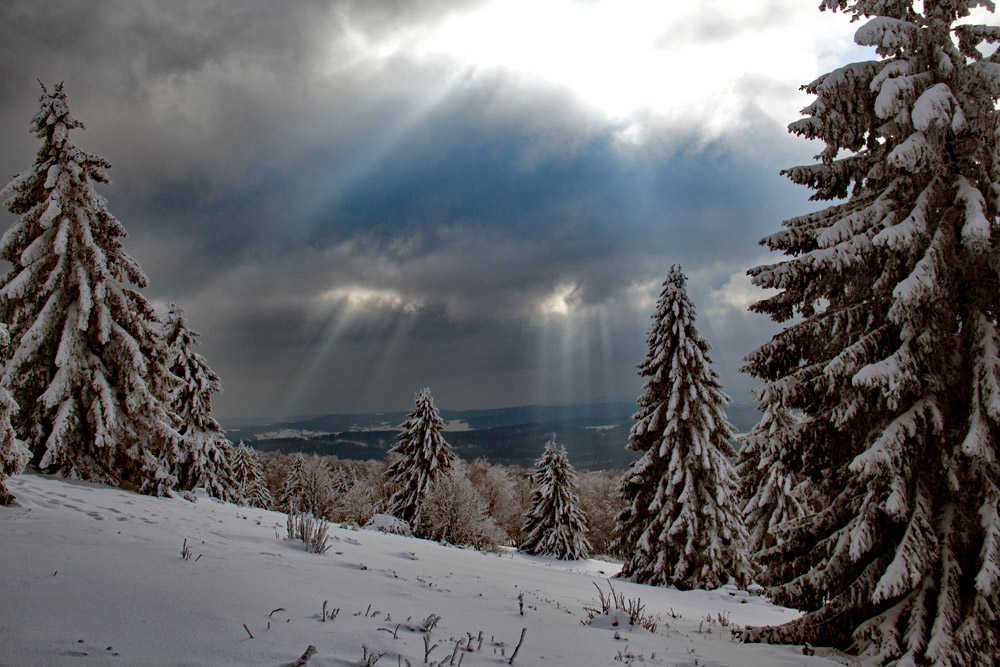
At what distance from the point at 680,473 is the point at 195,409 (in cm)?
2327

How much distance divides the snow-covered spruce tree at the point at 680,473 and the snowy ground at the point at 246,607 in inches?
501

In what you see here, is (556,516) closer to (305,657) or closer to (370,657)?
(370,657)

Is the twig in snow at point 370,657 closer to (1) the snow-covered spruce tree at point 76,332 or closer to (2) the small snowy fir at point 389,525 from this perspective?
(1) the snow-covered spruce tree at point 76,332

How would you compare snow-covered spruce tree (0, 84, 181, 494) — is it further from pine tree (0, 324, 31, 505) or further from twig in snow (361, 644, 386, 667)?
twig in snow (361, 644, 386, 667)

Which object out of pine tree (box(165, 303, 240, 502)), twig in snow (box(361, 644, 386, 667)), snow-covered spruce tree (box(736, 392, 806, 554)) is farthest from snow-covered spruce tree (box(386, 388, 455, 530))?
twig in snow (box(361, 644, 386, 667))

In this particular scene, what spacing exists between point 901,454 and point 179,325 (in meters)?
28.8

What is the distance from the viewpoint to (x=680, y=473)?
809 inches


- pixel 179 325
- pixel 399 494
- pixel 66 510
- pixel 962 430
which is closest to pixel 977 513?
pixel 962 430

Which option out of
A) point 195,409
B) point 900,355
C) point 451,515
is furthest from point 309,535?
point 451,515

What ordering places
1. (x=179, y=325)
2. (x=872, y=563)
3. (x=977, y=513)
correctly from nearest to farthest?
(x=977, y=513) < (x=872, y=563) < (x=179, y=325)

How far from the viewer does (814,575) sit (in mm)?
6809

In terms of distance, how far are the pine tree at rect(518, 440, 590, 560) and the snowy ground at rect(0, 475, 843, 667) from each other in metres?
31.0

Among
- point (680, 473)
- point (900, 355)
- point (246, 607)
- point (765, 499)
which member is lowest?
point (246, 607)

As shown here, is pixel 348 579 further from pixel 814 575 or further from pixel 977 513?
pixel 977 513
